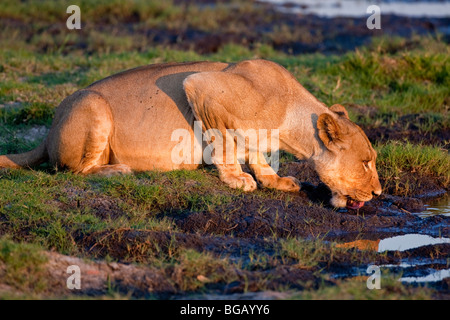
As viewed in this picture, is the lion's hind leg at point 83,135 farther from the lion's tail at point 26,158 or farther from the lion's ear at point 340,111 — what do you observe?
the lion's ear at point 340,111

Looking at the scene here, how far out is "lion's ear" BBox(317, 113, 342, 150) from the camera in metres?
5.53

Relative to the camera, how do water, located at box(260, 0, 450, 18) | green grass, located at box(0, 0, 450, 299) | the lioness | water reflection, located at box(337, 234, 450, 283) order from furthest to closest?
water, located at box(260, 0, 450, 18), the lioness, water reflection, located at box(337, 234, 450, 283), green grass, located at box(0, 0, 450, 299)

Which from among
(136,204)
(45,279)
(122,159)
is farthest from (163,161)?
(45,279)

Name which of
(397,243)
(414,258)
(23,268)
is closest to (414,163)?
(397,243)

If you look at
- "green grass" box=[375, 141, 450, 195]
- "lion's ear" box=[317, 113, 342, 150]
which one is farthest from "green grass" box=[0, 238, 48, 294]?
"green grass" box=[375, 141, 450, 195]

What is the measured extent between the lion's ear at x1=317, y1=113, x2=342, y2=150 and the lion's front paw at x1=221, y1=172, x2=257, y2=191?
799 mm

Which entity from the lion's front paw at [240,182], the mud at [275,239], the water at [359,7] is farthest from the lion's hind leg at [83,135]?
the water at [359,7]

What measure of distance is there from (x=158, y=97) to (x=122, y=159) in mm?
672

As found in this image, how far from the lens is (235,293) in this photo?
13.1 ft

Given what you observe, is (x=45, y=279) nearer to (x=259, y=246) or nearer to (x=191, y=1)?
(x=259, y=246)

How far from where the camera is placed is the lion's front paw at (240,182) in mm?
5984

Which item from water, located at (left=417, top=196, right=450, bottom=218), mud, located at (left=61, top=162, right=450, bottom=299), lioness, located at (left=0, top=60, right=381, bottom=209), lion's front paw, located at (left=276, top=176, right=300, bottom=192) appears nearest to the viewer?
mud, located at (left=61, top=162, right=450, bottom=299)

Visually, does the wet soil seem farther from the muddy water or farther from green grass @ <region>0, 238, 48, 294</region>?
green grass @ <region>0, 238, 48, 294</region>

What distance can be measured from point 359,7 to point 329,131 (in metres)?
15.7
